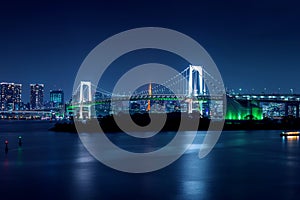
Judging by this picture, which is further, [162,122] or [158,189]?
[162,122]

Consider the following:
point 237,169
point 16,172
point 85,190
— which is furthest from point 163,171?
Answer: point 16,172

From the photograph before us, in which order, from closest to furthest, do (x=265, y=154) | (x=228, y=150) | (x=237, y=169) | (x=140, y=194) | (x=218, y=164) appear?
(x=140, y=194) < (x=237, y=169) < (x=218, y=164) < (x=265, y=154) < (x=228, y=150)

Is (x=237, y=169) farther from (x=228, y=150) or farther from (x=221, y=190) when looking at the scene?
(x=228, y=150)

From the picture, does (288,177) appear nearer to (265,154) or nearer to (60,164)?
(265,154)

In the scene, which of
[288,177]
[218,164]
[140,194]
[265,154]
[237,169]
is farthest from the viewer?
[265,154]

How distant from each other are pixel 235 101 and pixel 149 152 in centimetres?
2321

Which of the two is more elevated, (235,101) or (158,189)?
(235,101)

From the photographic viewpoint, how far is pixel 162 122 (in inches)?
1391

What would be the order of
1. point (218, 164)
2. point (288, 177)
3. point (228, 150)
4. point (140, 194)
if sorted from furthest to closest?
point (228, 150) < point (218, 164) < point (288, 177) < point (140, 194)

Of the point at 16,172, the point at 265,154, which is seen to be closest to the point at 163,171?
the point at 16,172

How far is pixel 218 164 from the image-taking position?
11672mm

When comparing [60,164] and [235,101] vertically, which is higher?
[235,101]

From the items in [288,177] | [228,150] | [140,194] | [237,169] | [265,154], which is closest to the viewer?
[140,194]

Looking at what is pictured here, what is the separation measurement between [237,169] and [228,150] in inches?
197
